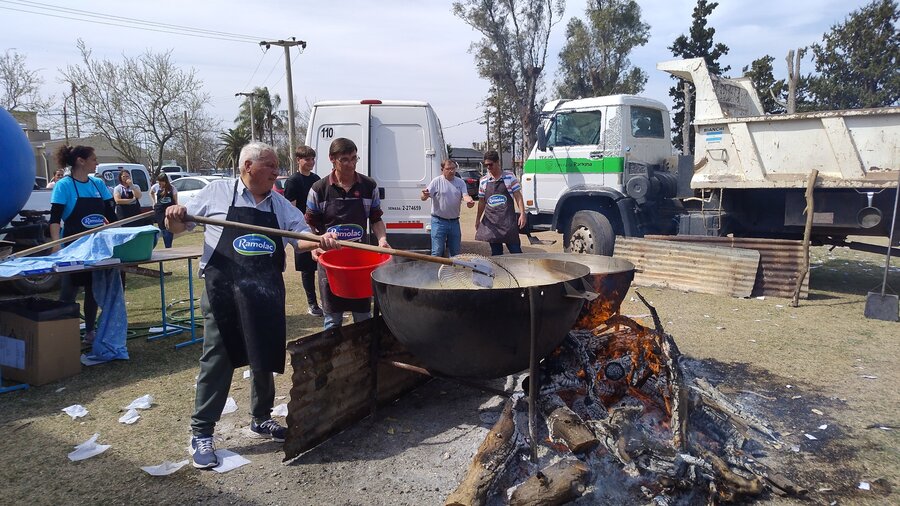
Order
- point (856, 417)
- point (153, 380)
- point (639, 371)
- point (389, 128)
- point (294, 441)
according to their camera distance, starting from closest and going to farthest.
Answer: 1. point (294, 441)
2. point (639, 371)
3. point (856, 417)
4. point (153, 380)
5. point (389, 128)

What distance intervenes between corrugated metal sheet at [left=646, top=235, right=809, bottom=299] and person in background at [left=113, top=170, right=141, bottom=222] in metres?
8.42

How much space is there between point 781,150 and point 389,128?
5.01m

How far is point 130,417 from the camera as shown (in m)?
3.82

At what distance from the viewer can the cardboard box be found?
14.4 ft

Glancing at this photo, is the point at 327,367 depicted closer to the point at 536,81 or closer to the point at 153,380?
the point at 153,380

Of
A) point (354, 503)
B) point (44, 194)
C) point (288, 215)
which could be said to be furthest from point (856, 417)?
point (44, 194)

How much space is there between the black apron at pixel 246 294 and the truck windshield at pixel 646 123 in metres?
6.70

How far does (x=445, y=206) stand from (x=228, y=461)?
395 centimetres

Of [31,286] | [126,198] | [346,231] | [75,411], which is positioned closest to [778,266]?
[346,231]

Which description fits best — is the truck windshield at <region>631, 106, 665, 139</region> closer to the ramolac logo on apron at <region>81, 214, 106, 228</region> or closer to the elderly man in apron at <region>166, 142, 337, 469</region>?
the elderly man in apron at <region>166, 142, 337, 469</region>

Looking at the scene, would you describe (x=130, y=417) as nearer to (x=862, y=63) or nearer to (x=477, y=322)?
(x=477, y=322)

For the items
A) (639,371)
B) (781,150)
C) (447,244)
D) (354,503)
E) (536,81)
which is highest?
(536,81)

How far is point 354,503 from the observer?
9.25 feet

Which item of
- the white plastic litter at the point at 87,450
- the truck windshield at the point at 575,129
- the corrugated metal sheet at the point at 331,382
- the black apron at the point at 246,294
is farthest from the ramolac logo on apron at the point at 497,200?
the white plastic litter at the point at 87,450
